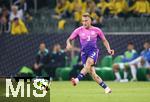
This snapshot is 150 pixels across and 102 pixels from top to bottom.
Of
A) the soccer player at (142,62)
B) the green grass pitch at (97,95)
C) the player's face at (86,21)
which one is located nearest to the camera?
the green grass pitch at (97,95)

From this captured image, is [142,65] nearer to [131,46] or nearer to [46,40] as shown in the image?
[131,46]

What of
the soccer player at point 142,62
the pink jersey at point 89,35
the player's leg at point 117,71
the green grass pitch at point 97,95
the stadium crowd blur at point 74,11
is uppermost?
the pink jersey at point 89,35

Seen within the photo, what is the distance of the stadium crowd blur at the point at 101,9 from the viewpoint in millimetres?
27078

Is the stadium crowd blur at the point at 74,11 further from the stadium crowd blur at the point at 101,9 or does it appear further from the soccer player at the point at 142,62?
the soccer player at the point at 142,62

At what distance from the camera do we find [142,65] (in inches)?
1001

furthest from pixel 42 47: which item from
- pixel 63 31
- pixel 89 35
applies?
pixel 89 35

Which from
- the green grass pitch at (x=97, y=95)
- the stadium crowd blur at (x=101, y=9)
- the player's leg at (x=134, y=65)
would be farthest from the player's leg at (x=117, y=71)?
the green grass pitch at (x=97, y=95)

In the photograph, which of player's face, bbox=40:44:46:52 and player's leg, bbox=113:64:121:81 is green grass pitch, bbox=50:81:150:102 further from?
player's face, bbox=40:44:46:52

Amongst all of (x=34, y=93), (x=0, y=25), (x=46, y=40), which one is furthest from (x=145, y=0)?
(x=34, y=93)

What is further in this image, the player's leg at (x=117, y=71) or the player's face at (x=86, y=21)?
the player's leg at (x=117, y=71)

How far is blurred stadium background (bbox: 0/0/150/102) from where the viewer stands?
2634 cm

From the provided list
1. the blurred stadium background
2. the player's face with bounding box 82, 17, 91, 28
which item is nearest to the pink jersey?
the player's face with bounding box 82, 17, 91, 28

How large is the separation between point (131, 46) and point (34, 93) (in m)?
9.03

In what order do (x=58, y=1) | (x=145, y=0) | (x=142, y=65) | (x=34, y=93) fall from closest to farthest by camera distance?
(x=34, y=93)
(x=142, y=65)
(x=145, y=0)
(x=58, y=1)
